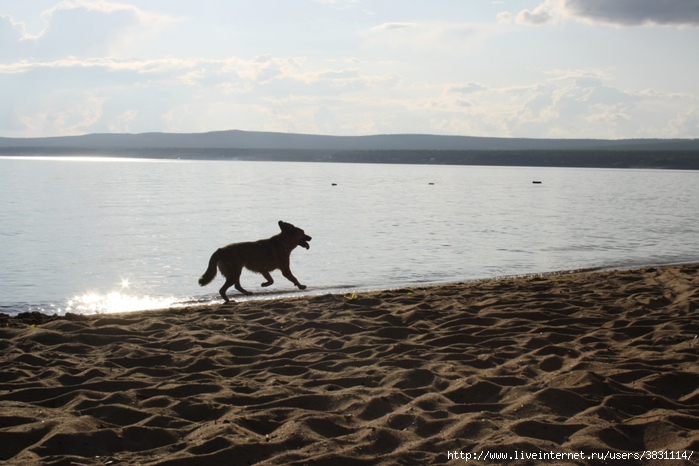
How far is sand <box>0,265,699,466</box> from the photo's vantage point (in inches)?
158

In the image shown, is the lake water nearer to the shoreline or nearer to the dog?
the shoreline

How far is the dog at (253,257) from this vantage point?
397 inches

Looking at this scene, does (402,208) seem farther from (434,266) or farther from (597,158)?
(597,158)

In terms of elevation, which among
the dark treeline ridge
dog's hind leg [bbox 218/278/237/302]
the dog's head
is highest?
the dark treeline ridge

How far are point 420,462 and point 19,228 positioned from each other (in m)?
20.6

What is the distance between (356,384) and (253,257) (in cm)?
549

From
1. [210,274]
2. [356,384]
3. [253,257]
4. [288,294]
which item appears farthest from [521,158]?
[356,384]

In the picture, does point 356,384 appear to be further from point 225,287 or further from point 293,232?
point 293,232

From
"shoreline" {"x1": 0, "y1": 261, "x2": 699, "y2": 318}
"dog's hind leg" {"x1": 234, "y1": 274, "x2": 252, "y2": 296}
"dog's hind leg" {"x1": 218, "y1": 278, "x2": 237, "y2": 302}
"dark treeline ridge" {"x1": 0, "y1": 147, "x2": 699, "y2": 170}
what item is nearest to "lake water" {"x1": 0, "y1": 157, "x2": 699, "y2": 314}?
"shoreline" {"x1": 0, "y1": 261, "x2": 699, "y2": 318}

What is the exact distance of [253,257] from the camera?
1048 cm

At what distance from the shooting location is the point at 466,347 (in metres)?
6.42

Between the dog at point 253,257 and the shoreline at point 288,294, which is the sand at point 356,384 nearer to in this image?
the shoreline at point 288,294

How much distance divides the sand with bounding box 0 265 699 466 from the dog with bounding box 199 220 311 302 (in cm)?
164

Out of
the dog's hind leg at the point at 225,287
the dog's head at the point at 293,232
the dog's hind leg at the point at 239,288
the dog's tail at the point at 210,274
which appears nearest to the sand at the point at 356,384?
the dog's tail at the point at 210,274
